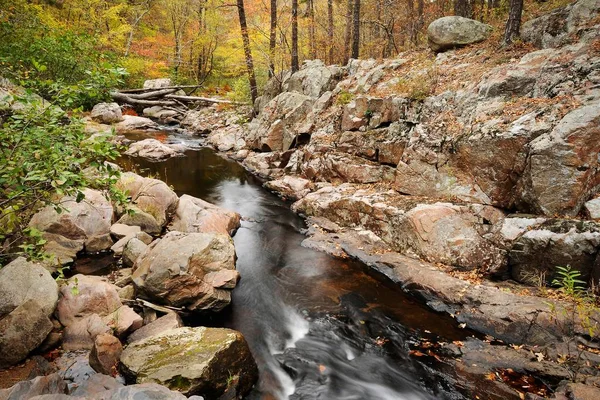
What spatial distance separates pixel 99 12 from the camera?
83.4 feet

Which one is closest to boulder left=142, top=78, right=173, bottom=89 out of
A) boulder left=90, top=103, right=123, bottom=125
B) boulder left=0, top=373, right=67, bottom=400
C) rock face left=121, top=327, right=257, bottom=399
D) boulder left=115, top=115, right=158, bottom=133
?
boulder left=115, top=115, right=158, bottom=133

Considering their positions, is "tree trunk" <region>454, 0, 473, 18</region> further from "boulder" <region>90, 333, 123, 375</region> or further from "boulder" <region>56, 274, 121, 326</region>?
"boulder" <region>90, 333, 123, 375</region>

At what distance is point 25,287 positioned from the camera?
5480 mm

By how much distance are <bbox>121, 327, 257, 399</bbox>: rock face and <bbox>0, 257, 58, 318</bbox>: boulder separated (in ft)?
5.63

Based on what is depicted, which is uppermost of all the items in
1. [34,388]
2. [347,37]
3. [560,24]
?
[347,37]

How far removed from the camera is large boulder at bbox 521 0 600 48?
972 centimetres

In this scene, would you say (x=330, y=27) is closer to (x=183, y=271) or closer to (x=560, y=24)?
(x=560, y=24)

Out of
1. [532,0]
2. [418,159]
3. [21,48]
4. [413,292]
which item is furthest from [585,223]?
[21,48]

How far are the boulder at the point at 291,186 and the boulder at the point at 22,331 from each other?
8.90 meters

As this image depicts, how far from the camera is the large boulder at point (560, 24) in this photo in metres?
9.72

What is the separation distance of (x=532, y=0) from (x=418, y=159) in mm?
11008

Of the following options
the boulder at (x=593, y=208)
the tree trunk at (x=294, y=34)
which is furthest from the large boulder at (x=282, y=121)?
the boulder at (x=593, y=208)

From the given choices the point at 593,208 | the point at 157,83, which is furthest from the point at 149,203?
the point at 157,83

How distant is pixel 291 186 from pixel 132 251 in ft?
22.7
